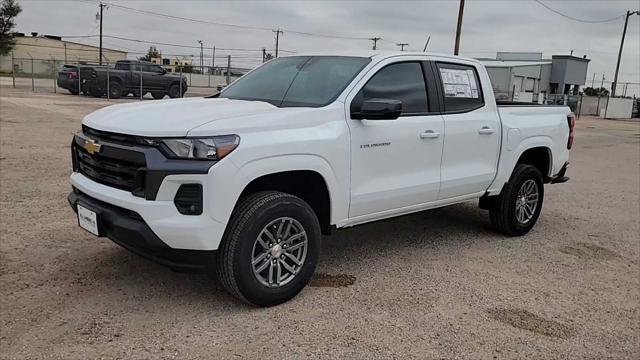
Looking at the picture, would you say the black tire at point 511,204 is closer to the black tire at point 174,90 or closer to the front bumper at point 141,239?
the front bumper at point 141,239

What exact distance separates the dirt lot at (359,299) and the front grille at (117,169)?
2.78ft

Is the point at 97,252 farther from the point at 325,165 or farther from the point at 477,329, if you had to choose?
the point at 477,329

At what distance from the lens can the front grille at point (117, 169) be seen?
3.52 m

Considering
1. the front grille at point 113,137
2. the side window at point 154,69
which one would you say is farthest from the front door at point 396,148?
the side window at point 154,69

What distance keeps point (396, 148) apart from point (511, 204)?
207 centimetres

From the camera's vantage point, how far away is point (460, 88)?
212 inches

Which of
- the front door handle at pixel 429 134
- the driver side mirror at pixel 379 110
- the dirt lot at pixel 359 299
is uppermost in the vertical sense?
the driver side mirror at pixel 379 110

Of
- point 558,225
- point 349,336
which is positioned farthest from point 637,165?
point 349,336

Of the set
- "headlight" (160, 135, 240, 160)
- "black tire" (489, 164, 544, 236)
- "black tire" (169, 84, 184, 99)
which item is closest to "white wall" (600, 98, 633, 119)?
"black tire" (169, 84, 184, 99)

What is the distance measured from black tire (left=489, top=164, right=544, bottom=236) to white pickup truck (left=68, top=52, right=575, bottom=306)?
0.32m

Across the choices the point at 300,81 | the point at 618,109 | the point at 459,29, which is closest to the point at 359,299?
the point at 300,81

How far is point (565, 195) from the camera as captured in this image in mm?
8781

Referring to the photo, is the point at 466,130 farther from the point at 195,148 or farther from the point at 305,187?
the point at 195,148

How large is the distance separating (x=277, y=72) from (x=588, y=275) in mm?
3339
